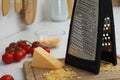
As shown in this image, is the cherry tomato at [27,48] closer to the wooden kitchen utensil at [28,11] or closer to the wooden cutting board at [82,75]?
the wooden cutting board at [82,75]

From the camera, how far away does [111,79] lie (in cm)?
78

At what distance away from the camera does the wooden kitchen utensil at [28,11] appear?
1.36 m

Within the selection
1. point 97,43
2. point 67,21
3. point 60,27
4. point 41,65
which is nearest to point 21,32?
point 60,27

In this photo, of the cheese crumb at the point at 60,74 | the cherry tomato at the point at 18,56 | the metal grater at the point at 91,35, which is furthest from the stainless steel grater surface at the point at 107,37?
the cherry tomato at the point at 18,56

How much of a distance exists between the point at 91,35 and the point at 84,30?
0.11 ft

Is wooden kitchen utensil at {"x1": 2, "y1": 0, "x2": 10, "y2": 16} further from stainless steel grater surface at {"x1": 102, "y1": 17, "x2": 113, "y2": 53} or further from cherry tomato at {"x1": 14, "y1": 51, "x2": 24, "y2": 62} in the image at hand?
stainless steel grater surface at {"x1": 102, "y1": 17, "x2": 113, "y2": 53}

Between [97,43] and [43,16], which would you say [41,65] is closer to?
[97,43]

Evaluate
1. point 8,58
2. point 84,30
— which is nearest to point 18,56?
point 8,58

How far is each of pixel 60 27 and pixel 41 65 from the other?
641 mm

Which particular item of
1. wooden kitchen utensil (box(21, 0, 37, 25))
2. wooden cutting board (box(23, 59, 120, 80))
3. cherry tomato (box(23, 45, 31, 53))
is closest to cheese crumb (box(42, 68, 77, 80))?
wooden cutting board (box(23, 59, 120, 80))

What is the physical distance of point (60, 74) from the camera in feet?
2.70

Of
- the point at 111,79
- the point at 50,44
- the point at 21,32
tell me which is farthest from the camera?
the point at 21,32

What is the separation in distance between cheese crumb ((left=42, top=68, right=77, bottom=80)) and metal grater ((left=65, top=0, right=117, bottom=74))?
0.05 metres

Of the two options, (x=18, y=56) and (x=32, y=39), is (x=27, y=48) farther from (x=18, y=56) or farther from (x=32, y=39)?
(x=32, y=39)
